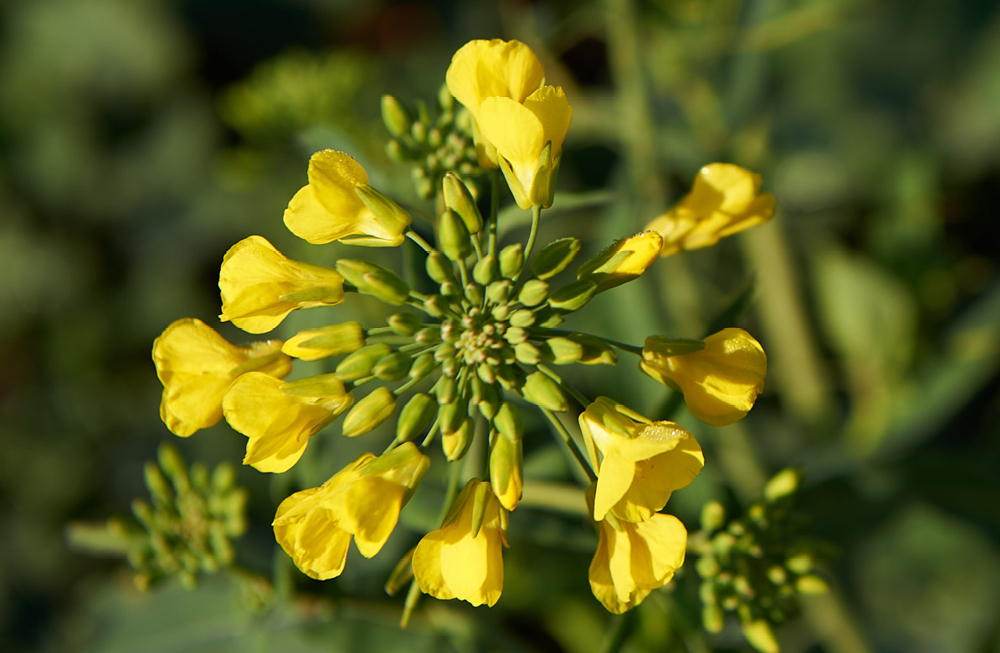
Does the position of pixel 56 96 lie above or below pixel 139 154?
above

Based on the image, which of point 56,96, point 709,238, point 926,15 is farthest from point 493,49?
point 56,96

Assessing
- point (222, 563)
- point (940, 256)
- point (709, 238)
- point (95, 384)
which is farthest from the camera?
point (95, 384)

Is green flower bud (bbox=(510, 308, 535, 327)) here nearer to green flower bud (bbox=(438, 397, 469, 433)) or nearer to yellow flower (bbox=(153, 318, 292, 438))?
green flower bud (bbox=(438, 397, 469, 433))

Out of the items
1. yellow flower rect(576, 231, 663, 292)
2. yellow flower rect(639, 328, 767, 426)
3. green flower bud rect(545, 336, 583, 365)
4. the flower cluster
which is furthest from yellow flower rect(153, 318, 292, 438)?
yellow flower rect(639, 328, 767, 426)

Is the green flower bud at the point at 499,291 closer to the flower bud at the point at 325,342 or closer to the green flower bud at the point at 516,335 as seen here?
the green flower bud at the point at 516,335

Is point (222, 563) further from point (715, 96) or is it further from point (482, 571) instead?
point (715, 96)

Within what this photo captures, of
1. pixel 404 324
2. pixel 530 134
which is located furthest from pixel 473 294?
pixel 530 134
